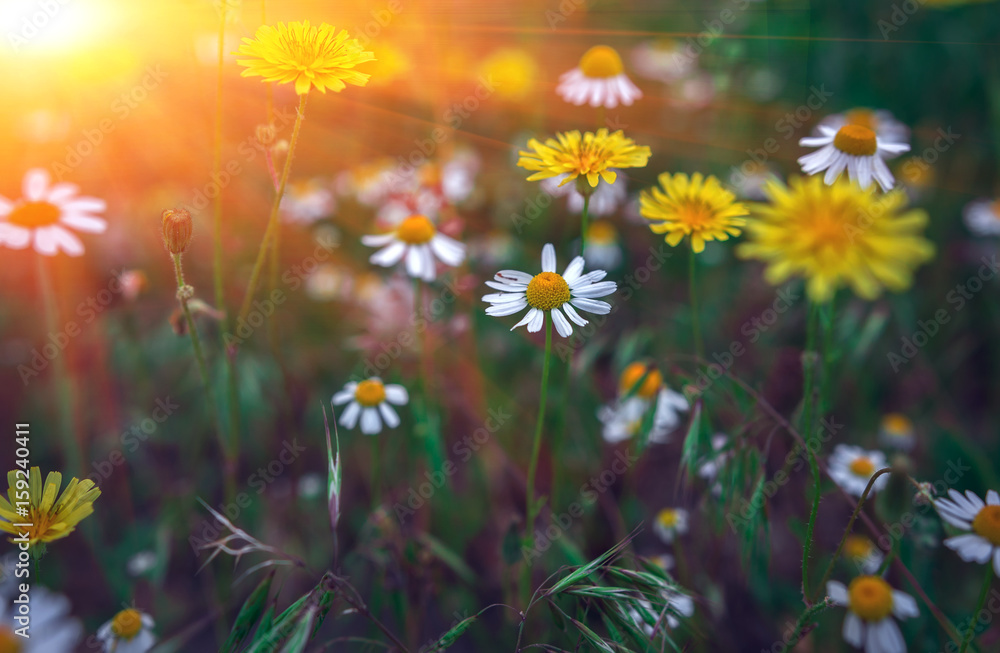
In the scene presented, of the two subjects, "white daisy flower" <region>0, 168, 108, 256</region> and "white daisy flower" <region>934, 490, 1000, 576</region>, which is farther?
"white daisy flower" <region>0, 168, 108, 256</region>

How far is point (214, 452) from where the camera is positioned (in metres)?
1.91

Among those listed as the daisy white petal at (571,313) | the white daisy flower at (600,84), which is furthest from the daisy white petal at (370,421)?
the white daisy flower at (600,84)

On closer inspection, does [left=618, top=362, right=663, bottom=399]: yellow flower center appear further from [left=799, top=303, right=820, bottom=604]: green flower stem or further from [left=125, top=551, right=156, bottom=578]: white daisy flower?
[left=125, top=551, right=156, bottom=578]: white daisy flower

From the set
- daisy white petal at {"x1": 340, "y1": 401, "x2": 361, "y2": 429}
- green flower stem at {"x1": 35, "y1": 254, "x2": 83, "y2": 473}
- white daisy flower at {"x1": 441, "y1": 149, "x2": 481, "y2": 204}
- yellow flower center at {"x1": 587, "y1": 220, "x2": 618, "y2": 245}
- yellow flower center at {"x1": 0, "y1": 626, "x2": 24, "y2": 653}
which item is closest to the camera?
yellow flower center at {"x1": 0, "y1": 626, "x2": 24, "y2": 653}

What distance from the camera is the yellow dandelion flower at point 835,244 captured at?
2.76ft

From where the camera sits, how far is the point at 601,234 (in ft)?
7.34

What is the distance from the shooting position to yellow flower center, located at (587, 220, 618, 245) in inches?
87.1

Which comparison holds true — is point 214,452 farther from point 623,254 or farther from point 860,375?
point 860,375

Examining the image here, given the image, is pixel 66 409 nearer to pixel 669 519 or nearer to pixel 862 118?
pixel 669 519

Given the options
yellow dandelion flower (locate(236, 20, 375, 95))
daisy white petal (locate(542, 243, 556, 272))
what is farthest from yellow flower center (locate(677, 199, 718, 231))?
yellow dandelion flower (locate(236, 20, 375, 95))

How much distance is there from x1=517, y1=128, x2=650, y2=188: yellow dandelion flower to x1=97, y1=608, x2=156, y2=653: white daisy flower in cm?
106

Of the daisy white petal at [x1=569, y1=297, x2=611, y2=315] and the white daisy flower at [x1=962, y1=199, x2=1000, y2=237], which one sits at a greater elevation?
the daisy white petal at [x1=569, y1=297, x2=611, y2=315]

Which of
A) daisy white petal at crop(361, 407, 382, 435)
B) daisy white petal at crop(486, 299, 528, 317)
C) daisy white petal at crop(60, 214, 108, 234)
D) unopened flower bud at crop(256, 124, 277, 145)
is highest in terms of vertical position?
unopened flower bud at crop(256, 124, 277, 145)

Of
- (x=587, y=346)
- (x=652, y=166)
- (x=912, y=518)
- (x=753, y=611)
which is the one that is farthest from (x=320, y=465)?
(x=652, y=166)
